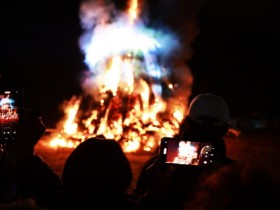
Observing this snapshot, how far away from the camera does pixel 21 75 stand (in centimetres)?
2709

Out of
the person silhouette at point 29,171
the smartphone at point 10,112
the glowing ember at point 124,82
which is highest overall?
the glowing ember at point 124,82

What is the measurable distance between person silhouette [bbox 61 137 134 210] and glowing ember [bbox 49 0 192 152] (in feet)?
38.2

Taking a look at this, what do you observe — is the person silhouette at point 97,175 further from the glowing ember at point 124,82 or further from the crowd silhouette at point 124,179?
the glowing ember at point 124,82

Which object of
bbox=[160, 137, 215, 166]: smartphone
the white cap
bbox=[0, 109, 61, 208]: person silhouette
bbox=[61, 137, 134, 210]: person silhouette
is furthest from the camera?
the white cap

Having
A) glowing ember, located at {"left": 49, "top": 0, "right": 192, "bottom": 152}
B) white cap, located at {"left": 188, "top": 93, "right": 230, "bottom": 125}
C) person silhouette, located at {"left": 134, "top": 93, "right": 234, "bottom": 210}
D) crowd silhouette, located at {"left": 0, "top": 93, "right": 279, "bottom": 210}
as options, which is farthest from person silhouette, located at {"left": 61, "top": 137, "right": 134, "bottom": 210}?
glowing ember, located at {"left": 49, "top": 0, "right": 192, "bottom": 152}

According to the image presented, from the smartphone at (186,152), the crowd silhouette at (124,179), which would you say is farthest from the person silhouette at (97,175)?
the smartphone at (186,152)

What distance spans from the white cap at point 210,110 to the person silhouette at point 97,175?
955mm

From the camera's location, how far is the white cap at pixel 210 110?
3.07 meters

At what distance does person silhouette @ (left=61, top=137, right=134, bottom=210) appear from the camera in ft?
7.46

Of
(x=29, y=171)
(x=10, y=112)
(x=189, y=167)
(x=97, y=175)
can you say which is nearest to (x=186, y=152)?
(x=189, y=167)

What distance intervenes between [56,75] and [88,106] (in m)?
13.9

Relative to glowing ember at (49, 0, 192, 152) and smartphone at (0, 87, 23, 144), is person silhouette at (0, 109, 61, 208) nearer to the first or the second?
smartphone at (0, 87, 23, 144)

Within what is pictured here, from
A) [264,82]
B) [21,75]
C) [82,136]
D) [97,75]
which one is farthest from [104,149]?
[264,82]

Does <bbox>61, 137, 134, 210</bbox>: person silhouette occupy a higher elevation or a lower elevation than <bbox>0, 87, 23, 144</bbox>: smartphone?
lower
